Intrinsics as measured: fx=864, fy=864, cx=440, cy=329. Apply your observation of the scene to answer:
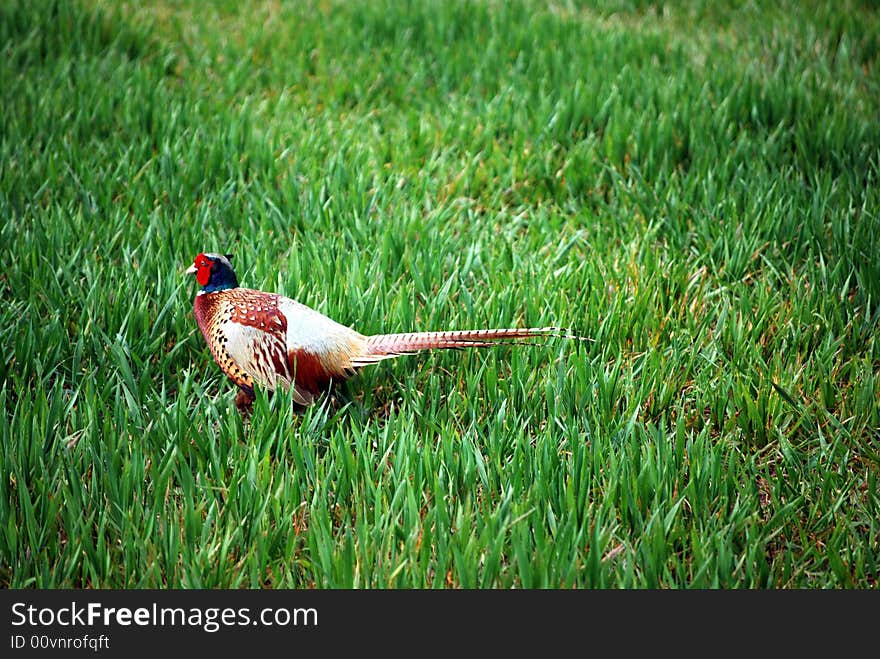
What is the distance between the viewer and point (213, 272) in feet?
8.40

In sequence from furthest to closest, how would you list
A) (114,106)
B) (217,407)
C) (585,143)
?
1. (114,106)
2. (585,143)
3. (217,407)

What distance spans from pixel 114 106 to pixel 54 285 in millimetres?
1783

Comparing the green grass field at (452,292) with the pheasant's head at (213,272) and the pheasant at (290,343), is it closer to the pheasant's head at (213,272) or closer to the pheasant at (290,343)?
the pheasant at (290,343)

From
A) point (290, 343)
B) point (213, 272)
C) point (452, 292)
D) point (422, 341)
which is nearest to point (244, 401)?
point (290, 343)

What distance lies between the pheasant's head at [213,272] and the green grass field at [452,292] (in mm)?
272

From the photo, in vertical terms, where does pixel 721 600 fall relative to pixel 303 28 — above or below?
below

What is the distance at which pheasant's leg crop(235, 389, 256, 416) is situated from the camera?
248cm

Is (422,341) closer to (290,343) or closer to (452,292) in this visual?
(290,343)

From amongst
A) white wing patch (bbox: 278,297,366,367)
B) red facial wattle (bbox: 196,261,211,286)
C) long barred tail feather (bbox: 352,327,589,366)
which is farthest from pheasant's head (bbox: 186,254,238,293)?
long barred tail feather (bbox: 352,327,589,366)

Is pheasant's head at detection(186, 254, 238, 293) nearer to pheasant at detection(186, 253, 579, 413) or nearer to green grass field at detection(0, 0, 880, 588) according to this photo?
pheasant at detection(186, 253, 579, 413)

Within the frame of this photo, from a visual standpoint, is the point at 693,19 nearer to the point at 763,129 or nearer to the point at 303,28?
the point at 763,129

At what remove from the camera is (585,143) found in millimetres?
4035

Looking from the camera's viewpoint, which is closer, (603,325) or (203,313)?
(203,313)

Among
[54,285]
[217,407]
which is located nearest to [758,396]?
[217,407]
